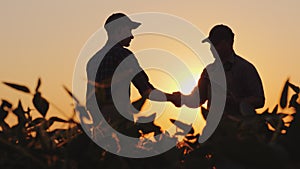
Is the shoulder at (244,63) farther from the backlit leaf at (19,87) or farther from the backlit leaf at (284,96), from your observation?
the backlit leaf at (19,87)

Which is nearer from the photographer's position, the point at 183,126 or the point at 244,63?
the point at 183,126

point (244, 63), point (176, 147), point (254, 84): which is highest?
point (244, 63)

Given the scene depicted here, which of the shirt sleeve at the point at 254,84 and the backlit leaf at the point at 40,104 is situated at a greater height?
the shirt sleeve at the point at 254,84

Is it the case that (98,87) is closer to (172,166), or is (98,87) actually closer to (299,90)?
(172,166)

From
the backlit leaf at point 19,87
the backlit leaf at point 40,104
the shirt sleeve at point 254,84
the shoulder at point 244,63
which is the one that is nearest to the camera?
the backlit leaf at point 19,87

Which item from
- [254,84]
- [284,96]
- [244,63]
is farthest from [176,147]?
[244,63]

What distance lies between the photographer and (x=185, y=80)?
260cm

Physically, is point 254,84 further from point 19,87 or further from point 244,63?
point 19,87

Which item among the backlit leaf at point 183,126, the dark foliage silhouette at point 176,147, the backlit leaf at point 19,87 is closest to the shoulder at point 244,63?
the dark foliage silhouette at point 176,147

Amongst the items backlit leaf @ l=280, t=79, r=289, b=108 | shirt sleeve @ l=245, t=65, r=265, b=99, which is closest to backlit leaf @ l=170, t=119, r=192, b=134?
backlit leaf @ l=280, t=79, r=289, b=108

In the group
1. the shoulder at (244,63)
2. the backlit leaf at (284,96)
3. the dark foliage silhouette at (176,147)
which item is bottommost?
the dark foliage silhouette at (176,147)

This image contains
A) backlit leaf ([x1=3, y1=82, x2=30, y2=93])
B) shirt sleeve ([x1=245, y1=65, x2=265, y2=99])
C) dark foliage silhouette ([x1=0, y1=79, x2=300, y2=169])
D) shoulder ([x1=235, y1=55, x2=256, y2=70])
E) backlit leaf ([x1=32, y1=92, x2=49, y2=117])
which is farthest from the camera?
shoulder ([x1=235, y1=55, x2=256, y2=70])

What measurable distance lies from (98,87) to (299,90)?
74 centimetres

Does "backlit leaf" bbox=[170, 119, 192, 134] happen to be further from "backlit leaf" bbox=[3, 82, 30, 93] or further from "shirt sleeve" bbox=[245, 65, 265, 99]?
"shirt sleeve" bbox=[245, 65, 265, 99]
